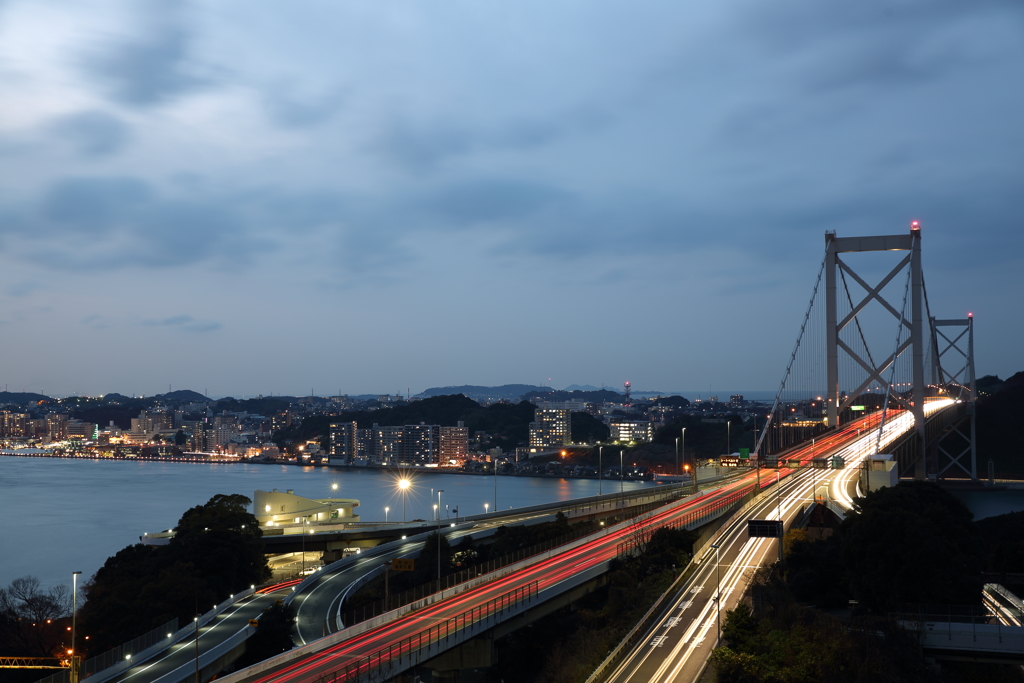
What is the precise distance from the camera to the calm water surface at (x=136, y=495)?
33906 millimetres

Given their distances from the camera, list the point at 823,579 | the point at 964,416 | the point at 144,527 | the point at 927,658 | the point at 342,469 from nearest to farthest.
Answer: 1. the point at 927,658
2. the point at 823,579
3. the point at 144,527
4. the point at 964,416
5. the point at 342,469

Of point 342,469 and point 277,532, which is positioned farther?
point 342,469

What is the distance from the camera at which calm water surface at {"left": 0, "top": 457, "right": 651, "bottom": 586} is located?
33906 mm

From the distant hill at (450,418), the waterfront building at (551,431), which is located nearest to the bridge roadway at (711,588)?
the waterfront building at (551,431)

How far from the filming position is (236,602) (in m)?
17.3

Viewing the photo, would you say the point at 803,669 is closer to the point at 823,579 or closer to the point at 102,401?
the point at 823,579

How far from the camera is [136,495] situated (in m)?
56.1

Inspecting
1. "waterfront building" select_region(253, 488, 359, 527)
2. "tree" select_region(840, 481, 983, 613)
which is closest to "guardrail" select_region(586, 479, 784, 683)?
"tree" select_region(840, 481, 983, 613)

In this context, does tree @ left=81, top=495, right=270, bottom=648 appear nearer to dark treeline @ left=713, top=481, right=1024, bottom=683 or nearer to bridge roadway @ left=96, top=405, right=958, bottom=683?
bridge roadway @ left=96, top=405, right=958, bottom=683

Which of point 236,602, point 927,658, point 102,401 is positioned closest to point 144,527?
point 236,602

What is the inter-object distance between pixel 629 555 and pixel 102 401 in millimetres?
192595

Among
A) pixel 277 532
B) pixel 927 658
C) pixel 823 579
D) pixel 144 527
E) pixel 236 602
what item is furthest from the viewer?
pixel 144 527

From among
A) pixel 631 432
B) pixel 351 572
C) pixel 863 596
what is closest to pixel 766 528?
pixel 863 596

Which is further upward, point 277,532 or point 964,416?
point 964,416
